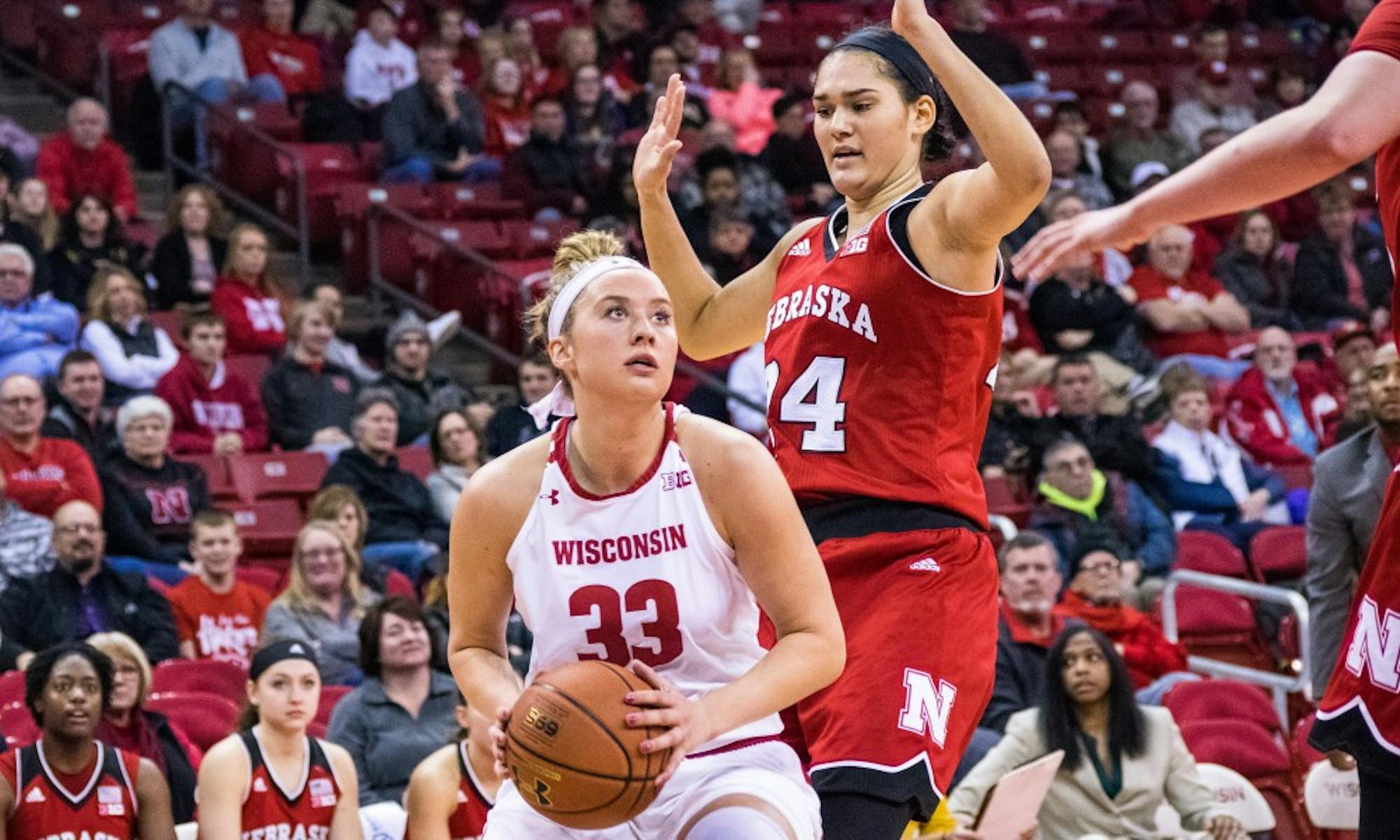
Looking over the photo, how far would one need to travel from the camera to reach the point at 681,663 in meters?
3.80

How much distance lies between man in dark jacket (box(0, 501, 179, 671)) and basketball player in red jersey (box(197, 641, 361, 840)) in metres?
1.52

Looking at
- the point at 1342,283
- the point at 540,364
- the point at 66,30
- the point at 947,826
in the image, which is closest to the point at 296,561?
the point at 540,364

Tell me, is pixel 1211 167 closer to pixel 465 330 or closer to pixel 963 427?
pixel 963 427

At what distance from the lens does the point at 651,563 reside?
3.75 m

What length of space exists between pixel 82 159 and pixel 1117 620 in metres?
6.29

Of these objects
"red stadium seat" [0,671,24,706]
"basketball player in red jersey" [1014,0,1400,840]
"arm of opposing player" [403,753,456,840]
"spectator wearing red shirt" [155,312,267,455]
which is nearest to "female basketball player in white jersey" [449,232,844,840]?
"basketball player in red jersey" [1014,0,1400,840]

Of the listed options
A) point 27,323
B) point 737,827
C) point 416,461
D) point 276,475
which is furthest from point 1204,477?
point 737,827

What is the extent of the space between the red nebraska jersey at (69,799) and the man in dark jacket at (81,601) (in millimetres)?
1540

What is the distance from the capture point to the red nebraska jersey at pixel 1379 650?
117 inches

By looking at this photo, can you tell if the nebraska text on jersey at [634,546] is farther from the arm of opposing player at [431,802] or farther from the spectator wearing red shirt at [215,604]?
the spectator wearing red shirt at [215,604]

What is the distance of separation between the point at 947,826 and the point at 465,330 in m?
6.78

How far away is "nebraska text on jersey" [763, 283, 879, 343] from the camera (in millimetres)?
4234

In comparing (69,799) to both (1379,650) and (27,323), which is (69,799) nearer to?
(27,323)

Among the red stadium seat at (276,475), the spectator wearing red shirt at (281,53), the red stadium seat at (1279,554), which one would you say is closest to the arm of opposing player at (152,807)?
the red stadium seat at (276,475)
